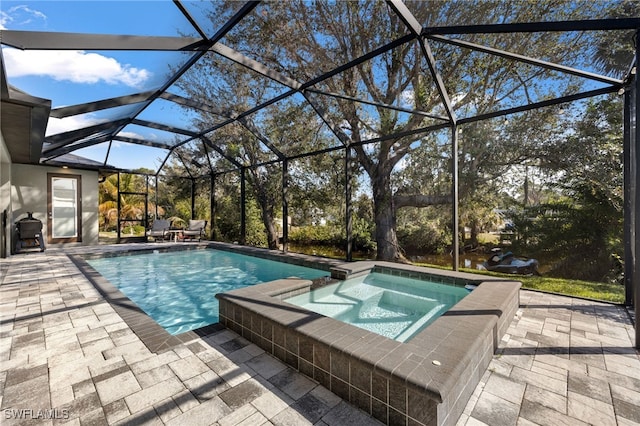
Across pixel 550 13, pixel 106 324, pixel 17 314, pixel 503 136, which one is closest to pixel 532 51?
pixel 550 13

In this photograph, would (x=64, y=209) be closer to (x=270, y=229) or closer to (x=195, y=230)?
(x=195, y=230)

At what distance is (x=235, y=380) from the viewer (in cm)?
216

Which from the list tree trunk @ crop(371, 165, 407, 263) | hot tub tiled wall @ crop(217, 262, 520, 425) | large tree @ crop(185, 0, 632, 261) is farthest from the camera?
tree trunk @ crop(371, 165, 407, 263)

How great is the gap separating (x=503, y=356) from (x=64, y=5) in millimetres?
6503

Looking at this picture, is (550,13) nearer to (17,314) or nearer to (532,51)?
(532,51)

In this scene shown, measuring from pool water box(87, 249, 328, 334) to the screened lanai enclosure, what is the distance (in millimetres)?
A: 2890

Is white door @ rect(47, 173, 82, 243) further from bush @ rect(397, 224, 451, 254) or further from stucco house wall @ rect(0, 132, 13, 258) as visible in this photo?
bush @ rect(397, 224, 451, 254)

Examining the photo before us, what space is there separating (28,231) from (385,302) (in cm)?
1065

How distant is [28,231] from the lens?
8.45 m

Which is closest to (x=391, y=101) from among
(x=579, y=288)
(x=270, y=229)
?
(x=579, y=288)

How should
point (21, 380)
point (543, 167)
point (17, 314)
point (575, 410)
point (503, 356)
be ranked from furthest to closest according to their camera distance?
point (543, 167), point (17, 314), point (503, 356), point (21, 380), point (575, 410)

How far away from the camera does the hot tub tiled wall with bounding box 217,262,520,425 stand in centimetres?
172

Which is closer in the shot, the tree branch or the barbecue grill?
the barbecue grill

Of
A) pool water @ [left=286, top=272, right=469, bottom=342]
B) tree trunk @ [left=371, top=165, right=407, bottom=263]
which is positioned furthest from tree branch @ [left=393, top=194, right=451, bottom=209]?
pool water @ [left=286, top=272, right=469, bottom=342]
